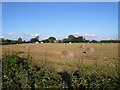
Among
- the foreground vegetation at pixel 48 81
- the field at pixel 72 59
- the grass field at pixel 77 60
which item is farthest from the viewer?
the field at pixel 72 59

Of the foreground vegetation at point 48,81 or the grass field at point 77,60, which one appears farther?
the grass field at point 77,60

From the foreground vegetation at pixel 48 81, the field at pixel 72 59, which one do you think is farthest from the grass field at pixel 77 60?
the foreground vegetation at pixel 48 81

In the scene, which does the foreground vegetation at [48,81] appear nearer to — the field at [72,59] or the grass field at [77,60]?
the grass field at [77,60]

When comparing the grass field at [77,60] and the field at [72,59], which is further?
the field at [72,59]

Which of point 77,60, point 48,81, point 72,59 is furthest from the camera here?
point 72,59

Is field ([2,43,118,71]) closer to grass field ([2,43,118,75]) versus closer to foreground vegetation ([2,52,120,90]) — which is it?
grass field ([2,43,118,75])

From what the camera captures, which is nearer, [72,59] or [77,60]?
[77,60]

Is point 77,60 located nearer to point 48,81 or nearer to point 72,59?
point 72,59

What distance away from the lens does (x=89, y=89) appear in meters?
3.64

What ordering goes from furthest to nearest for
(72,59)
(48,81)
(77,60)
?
(72,59) < (77,60) < (48,81)

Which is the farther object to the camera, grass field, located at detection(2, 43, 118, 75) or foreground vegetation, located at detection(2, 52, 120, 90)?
grass field, located at detection(2, 43, 118, 75)

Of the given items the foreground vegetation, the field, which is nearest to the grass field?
the field

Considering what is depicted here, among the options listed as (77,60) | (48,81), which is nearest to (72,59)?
(77,60)

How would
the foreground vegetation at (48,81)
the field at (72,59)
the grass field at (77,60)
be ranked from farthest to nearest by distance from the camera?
the field at (72,59) → the grass field at (77,60) → the foreground vegetation at (48,81)
